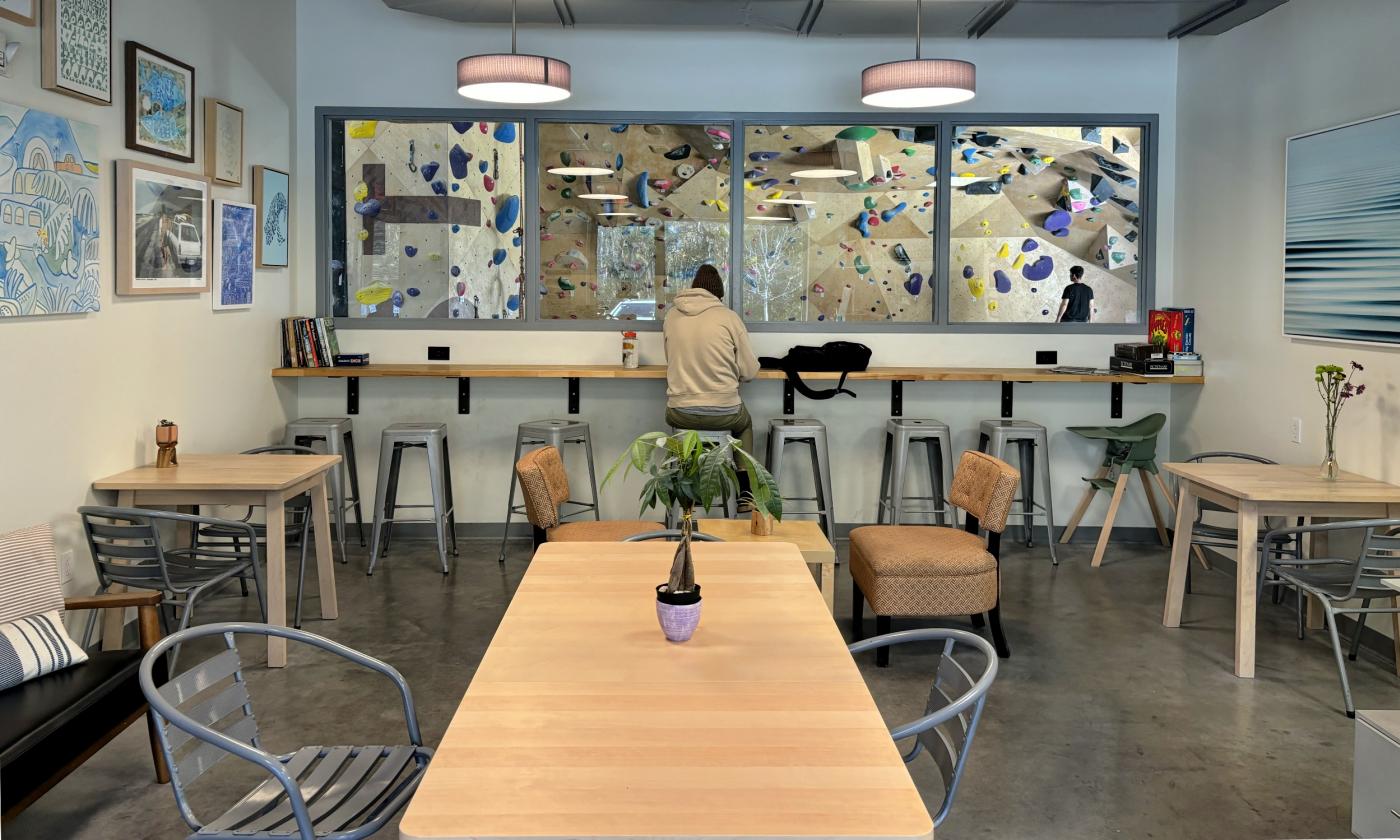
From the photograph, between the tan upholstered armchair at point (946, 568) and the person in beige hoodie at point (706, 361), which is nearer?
the tan upholstered armchair at point (946, 568)

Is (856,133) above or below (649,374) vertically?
above

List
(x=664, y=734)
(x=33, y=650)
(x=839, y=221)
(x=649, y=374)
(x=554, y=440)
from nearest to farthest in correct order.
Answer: (x=664, y=734)
(x=33, y=650)
(x=554, y=440)
(x=649, y=374)
(x=839, y=221)

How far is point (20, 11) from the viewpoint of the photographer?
12.9 ft

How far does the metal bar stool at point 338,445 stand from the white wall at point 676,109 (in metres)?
0.28

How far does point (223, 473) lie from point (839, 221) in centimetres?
393

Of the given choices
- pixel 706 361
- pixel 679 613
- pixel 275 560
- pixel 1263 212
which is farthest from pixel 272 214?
pixel 1263 212

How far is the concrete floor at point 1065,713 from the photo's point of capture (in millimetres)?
3283

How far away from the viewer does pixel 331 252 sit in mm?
6934

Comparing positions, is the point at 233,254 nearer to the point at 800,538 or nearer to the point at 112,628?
the point at 112,628

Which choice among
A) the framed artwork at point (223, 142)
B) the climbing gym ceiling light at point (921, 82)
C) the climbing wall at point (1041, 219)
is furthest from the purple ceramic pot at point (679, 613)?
the climbing wall at point (1041, 219)

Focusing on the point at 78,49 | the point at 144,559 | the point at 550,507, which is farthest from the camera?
the point at 550,507

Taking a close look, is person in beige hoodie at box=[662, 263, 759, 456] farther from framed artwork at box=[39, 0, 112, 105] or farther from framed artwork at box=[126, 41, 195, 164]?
framed artwork at box=[39, 0, 112, 105]

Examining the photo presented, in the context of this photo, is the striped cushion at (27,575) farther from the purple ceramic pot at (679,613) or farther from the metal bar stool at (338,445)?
the metal bar stool at (338,445)

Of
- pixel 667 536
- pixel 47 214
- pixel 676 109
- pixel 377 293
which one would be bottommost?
pixel 667 536
